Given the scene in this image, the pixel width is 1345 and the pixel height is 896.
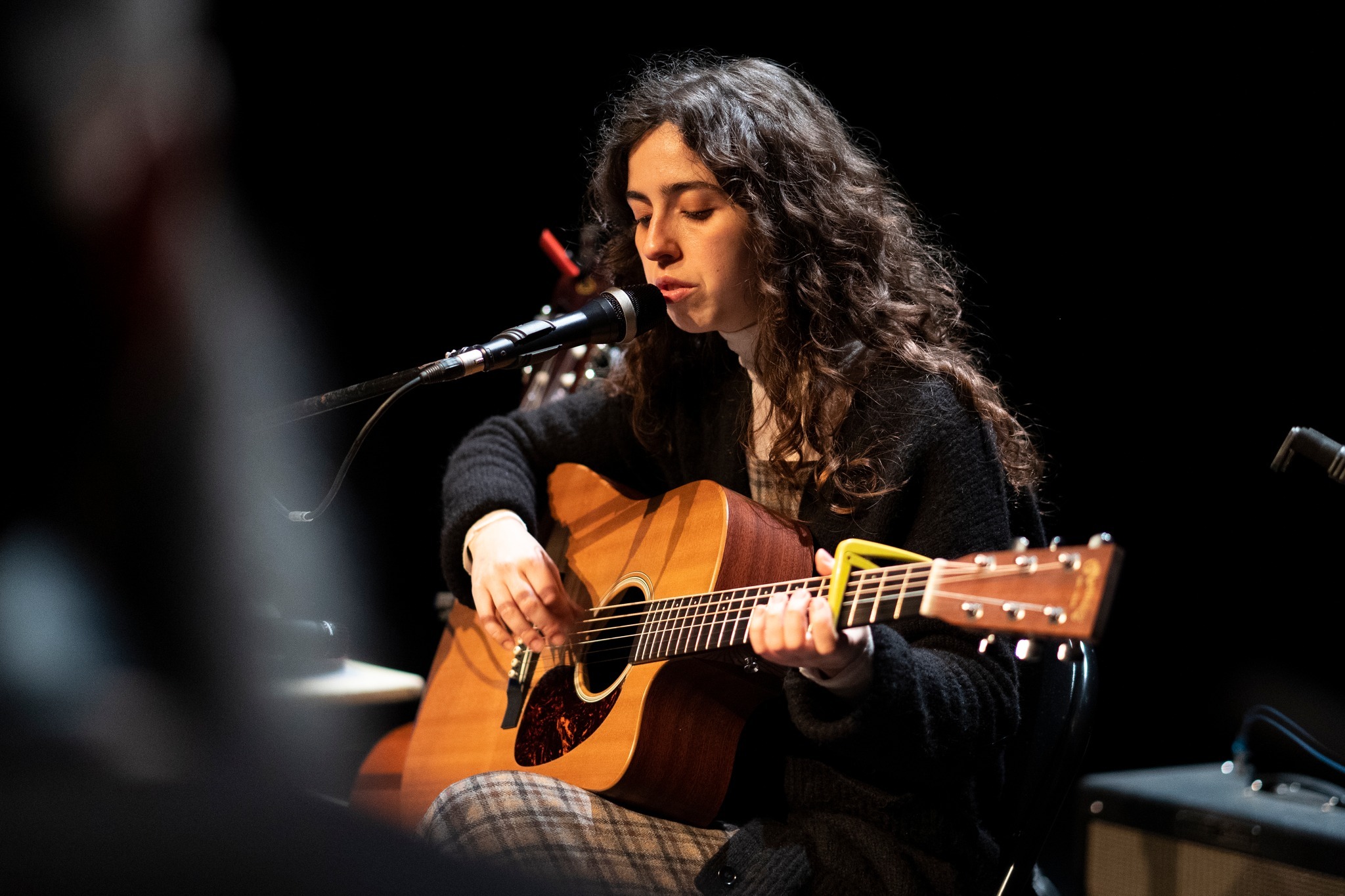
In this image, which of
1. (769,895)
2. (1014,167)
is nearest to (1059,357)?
(1014,167)

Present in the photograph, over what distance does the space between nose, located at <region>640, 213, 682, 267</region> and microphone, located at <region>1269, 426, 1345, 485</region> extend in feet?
3.44

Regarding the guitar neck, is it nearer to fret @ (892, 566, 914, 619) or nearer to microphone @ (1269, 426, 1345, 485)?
fret @ (892, 566, 914, 619)

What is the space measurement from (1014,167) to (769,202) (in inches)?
33.1

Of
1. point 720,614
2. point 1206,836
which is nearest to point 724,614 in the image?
point 720,614

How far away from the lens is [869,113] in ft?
8.56

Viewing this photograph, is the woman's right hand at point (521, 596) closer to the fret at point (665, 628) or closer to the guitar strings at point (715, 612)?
the guitar strings at point (715, 612)

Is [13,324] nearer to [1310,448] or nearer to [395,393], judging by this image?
[395,393]

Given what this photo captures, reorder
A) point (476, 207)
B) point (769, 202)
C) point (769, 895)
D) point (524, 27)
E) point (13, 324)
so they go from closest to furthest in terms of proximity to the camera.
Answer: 1. point (769, 895)
2. point (13, 324)
3. point (769, 202)
4. point (524, 27)
5. point (476, 207)

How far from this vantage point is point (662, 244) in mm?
1868

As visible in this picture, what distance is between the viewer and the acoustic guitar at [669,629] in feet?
3.93

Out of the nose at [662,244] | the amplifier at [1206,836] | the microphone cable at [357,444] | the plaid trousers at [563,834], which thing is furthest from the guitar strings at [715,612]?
the amplifier at [1206,836]

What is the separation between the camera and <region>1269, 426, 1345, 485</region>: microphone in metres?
1.48

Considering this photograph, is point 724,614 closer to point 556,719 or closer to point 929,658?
point 929,658

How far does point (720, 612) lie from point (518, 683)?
0.59 m
